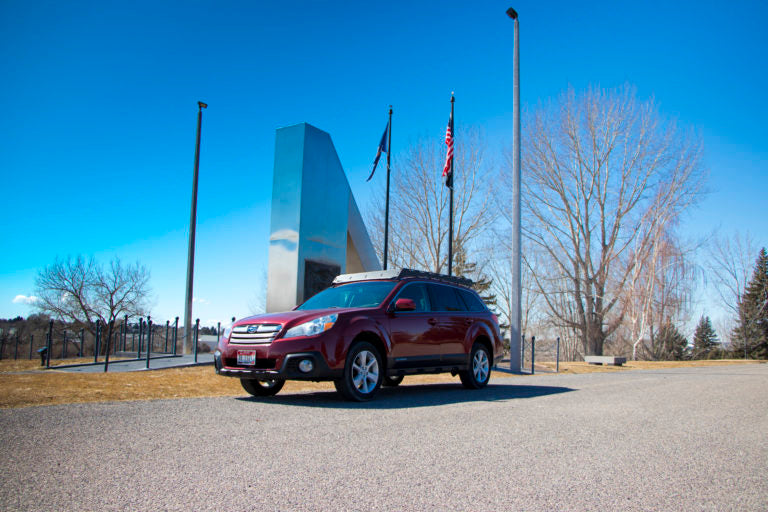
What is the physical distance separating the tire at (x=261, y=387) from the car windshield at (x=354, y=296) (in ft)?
4.02

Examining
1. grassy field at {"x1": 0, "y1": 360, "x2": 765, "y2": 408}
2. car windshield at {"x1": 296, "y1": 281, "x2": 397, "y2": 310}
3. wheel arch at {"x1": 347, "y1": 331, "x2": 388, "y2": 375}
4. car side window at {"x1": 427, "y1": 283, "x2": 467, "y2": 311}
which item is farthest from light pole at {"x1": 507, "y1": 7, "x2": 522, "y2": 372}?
wheel arch at {"x1": 347, "y1": 331, "x2": 388, "y2": 375}

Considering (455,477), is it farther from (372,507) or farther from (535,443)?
(535,443)

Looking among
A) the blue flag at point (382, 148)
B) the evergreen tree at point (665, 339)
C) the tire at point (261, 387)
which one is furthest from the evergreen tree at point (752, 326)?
the tire at point (261, 387)

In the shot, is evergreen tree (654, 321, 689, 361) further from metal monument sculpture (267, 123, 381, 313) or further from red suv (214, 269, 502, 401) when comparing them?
red suv (214, 269, 502, 401)

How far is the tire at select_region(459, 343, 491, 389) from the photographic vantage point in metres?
9.46

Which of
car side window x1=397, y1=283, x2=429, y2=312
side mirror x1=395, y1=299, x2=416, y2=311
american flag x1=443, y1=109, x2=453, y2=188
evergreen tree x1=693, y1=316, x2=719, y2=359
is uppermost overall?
american flag x1=443, y1=109, x2=453, y2=188

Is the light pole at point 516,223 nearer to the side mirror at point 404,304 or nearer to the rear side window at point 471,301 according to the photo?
the rear side window at point 471,301

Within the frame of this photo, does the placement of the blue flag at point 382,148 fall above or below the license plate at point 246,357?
above

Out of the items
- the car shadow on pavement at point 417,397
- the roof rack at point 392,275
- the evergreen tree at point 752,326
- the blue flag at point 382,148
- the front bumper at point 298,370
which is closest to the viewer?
the front bumper at point 298,370

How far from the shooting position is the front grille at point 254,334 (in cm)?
723

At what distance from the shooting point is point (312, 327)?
7.20 meters

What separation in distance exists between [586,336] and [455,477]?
103ft

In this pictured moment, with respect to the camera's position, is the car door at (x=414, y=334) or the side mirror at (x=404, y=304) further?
the car door at (x=414, y=334)

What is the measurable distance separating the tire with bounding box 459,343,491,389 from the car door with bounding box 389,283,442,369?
957mm
